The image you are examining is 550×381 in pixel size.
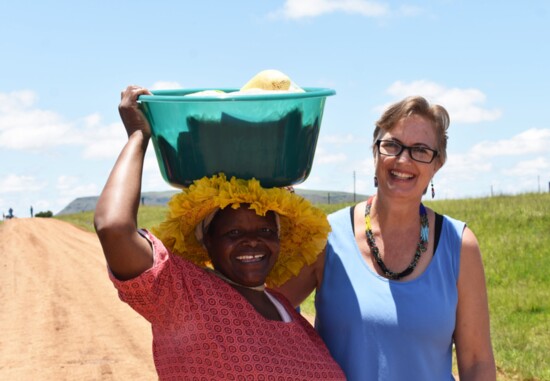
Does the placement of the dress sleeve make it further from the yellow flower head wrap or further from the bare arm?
the bare arm

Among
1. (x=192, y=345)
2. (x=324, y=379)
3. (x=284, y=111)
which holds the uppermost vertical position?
(x=284, y=111)

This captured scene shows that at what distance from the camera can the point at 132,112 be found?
2582 mm

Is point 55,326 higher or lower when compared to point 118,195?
lower

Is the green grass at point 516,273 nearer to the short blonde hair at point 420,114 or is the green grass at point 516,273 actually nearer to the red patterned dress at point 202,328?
the short blonde hair at point 420,114

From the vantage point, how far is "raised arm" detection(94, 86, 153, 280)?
2230mm

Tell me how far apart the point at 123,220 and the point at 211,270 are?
1.63 feet

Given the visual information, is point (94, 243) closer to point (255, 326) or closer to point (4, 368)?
point (4, 368)

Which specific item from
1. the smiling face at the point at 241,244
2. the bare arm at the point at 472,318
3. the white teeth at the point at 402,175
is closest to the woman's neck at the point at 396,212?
the white teeth at the point at 402,175

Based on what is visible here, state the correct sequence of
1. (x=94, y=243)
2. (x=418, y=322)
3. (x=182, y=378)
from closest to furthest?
1. (x=182, y=378)
2. (x=418, y=322)
3. (x=94, y=243)

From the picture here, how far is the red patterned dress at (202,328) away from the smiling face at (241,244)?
0.31ft

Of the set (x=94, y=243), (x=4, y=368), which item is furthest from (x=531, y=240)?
(x=94, y=243)

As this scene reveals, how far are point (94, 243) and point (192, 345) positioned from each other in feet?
61.1

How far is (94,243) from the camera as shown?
20.5m

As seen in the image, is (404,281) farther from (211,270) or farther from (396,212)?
(211,270)
